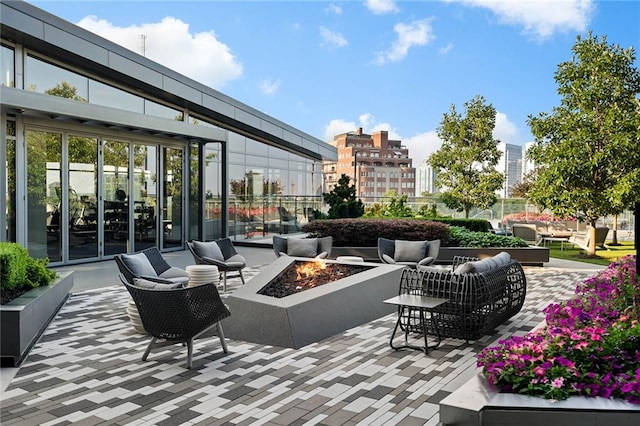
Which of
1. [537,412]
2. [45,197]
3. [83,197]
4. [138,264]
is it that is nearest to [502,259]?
[537,412]

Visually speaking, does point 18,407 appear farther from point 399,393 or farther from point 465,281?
point 465,281

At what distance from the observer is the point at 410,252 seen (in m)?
Result: 10.4

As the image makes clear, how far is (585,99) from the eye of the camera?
51.3 feet

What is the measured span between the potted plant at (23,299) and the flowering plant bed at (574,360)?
412cm

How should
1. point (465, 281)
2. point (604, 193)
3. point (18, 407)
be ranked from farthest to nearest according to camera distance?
point (604, 193), point (465, 281), point (18, 407)

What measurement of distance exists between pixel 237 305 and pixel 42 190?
734 centimetres

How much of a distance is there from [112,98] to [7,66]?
2943 mm

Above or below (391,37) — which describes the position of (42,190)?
below

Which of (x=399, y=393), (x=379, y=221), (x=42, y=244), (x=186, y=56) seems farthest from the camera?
(x=186, y=56)

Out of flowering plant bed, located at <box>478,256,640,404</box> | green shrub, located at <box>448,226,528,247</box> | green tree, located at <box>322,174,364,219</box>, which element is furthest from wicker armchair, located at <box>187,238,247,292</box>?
green tree, located at <box>322,174,364,219</box>

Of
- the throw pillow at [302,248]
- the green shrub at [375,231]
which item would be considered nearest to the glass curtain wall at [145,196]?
the green shrub at [375,231]

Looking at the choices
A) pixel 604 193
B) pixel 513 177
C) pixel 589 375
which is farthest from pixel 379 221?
pixel 513 177

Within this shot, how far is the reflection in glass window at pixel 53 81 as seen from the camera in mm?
11375

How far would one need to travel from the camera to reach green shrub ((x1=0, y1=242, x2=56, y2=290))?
5.89 meters
